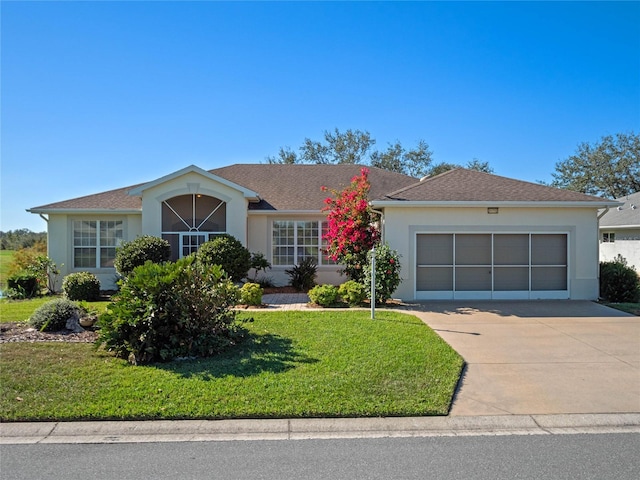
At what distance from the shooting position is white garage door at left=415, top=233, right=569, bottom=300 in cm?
1466

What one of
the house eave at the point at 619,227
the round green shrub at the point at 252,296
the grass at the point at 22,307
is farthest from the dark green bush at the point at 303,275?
the house eave at the point at 619,227

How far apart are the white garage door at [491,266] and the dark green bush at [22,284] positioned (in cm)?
1300

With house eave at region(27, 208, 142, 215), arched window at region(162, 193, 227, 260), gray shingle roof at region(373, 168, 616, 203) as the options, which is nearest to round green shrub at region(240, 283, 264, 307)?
arched window at region(162, 193, 227, 260)

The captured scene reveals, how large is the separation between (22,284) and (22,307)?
321 centimetres

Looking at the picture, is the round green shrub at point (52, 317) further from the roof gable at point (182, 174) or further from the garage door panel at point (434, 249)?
the garage door panel at point (434, 249)

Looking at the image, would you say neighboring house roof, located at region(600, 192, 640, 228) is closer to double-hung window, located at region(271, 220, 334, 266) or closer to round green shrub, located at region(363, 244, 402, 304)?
double-hung window, located at region(271, 220, 334, 266)

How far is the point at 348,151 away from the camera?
4203 centimetres

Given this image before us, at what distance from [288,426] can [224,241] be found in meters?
10.2

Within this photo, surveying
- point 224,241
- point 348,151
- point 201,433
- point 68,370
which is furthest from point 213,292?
point 348,151

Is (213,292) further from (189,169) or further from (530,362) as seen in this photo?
(189,169)

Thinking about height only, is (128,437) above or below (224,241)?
below

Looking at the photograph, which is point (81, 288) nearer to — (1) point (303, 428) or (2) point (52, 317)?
(2) point (52, 317)

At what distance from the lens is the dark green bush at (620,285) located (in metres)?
14.6

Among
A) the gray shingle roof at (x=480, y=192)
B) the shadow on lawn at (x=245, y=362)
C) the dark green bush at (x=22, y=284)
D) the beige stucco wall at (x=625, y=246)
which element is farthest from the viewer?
the beige stucco wall at (x=625, y=246)
